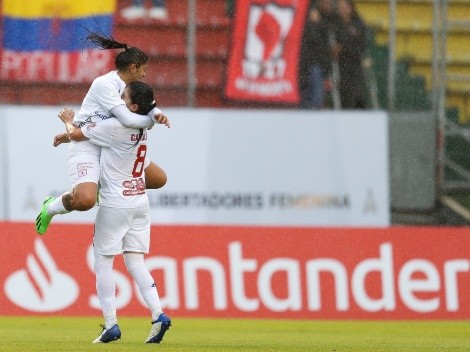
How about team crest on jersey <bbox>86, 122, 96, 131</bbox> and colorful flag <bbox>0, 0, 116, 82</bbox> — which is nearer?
team crest on jersey <bbox>86, 122, 96, 131</bbox>

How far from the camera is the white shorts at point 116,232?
11117 millimetres

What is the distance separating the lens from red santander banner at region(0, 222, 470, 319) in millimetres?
16250

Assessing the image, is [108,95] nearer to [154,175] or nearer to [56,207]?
[154,175]

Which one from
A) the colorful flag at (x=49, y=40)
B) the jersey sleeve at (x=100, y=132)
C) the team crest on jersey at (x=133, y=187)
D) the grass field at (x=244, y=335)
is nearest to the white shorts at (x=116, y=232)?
the team crest on jersey at (x=133, y=187)

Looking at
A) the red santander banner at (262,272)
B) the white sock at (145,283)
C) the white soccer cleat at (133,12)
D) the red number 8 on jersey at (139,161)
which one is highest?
the white soccer cleat at (133,12)

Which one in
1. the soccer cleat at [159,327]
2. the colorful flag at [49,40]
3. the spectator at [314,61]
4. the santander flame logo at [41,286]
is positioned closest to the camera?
the soccer cleat at [159,327]

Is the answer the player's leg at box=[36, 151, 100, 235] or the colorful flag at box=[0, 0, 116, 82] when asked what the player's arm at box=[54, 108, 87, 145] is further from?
the colorful flag at box=[0, 0, 116, 82]

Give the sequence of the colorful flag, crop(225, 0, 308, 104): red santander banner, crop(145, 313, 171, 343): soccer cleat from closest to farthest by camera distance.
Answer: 1. crop(145, 313, 171, 343): soccer cleat
2. the colorful flag
3. crop(225, 0, 308, 104): red santander banner

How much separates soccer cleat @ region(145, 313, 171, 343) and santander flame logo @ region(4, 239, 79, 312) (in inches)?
207

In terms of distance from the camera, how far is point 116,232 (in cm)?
1113

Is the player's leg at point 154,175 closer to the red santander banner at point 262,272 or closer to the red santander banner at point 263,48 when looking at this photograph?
the red santander banner at point 262,272

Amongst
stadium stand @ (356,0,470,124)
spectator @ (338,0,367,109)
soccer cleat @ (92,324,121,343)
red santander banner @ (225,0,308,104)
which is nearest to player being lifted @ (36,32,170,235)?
soccer cleat @ (92,324,121,343)

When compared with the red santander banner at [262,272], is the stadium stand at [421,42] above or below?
above

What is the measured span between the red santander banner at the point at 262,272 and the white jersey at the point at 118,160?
521cm
